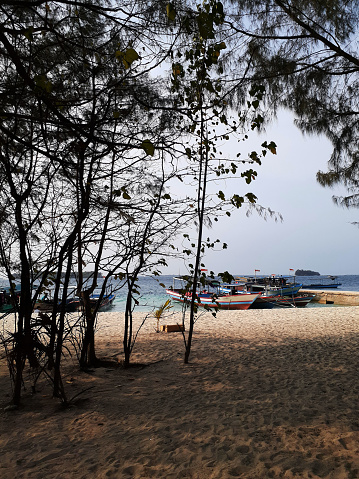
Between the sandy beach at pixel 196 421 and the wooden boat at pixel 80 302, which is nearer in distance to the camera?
the sandy beach at pixel 196 421

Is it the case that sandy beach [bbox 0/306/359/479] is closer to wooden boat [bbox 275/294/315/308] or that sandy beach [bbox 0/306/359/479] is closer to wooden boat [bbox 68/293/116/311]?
wooden boat [bbox 68/293/116/311]

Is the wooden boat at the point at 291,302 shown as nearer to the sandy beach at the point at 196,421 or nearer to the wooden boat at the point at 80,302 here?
the wooden boat at the point at 80,302

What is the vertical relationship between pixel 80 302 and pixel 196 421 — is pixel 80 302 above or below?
above

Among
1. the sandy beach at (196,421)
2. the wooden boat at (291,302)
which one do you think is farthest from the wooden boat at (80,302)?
the wooden boat at (291,302)

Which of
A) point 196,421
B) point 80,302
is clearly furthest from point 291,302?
point 196,421

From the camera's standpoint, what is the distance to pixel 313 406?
3.43 m

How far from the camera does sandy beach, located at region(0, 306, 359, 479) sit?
2.39 meters

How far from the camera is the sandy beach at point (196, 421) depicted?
7.83 feet

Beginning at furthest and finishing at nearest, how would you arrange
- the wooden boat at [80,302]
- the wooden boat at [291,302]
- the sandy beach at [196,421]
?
the wooden boat at [291,302] < the wooden boat at [80,302] < the sandy beach at [196,421]

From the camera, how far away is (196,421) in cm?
312

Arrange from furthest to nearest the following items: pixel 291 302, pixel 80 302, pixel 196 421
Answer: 1. pixel 291 302
2. pixel 80 302
3. pixel 196 421

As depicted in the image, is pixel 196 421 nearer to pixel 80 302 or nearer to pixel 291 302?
pixel 80 302

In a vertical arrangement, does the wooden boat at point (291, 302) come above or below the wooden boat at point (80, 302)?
below

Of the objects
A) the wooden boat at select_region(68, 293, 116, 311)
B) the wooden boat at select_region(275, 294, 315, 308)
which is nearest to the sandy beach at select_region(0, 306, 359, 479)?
the wooden boat at select_region(68, 293, 116, 311)
